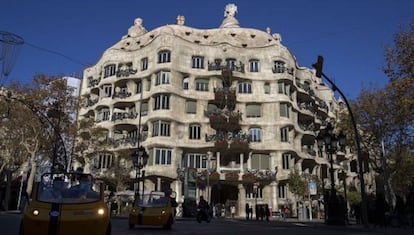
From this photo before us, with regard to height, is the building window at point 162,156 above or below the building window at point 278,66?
below

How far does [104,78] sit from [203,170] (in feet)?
61.3

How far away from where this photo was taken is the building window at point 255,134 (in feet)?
149

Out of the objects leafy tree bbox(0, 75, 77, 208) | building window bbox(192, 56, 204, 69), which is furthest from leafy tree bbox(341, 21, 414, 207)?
leafy tree bbox(0, 75, 77, 208)

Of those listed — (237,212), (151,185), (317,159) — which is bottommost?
(237,212)

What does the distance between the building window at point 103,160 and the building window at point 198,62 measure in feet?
47.4

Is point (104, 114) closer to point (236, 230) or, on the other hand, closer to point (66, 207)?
point (236, 230)

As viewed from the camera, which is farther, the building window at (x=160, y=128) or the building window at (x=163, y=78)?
the building window at (x=163, y=78)

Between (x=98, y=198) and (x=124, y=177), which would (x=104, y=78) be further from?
(x=98, y=198)

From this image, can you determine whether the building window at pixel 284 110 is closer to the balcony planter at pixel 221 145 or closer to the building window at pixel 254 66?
the building window at pixel 254 66

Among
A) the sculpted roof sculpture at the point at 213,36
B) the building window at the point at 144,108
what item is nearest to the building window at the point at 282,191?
the building window at the point at 144,108

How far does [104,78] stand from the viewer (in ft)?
170

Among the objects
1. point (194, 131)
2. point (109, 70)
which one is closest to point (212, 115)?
point (194, 131)

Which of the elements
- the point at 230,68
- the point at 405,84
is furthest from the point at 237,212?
the point at 405,84

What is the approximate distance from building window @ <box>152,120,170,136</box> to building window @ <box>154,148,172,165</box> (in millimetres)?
1777
